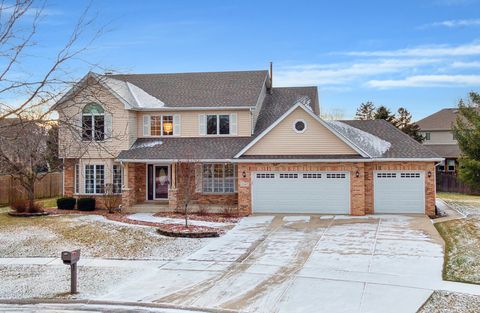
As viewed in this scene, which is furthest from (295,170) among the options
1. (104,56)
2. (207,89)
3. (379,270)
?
(104,56)

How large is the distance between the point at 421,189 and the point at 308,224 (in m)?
6.17

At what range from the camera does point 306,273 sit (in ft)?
43.8

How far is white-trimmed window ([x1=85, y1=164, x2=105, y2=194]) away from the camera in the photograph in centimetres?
2694

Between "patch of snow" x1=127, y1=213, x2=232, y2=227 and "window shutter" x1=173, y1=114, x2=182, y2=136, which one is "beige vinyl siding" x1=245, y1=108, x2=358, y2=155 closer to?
"patch of snow" x1=127, y1=213, x2=232, y2=227

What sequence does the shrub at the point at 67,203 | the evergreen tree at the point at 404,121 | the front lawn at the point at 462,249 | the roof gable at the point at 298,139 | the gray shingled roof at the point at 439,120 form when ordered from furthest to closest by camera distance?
the gray shingled roof at the point at 439,120, the evergreen tree at the point at 404,121, the shrub at the point at 67,203, the roof gable at the point at 298,139, the front lawn at the point at 462,249

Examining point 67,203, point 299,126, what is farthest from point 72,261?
point 67,203

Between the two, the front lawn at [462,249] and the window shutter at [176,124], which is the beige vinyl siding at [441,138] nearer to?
the front lawn at [462,249]

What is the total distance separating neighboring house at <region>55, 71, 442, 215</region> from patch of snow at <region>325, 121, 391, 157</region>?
0.06m

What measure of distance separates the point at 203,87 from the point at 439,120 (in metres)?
32.7

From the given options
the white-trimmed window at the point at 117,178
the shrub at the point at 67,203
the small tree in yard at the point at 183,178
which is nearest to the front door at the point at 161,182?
the white-trimmed window at the point at 117,178

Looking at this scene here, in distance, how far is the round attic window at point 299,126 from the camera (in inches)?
941

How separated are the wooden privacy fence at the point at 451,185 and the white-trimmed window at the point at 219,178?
78.9 feet

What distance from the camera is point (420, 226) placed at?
1997cm

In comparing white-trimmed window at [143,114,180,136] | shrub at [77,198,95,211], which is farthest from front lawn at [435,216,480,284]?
shrub at [77,198,95,211]
